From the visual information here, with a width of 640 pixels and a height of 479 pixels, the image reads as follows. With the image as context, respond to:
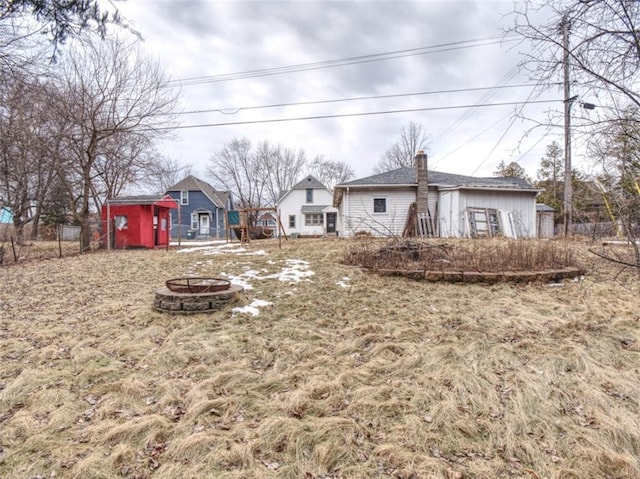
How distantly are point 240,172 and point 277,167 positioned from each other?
157 inches

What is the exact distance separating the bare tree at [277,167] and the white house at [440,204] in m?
22.3

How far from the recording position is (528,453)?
2061 mm

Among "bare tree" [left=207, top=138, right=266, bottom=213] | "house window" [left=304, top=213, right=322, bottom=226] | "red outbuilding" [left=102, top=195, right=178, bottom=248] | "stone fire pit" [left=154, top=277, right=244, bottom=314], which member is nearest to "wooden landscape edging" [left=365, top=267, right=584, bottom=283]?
"stone fire pit" [left=154, top=277, right=244, bottom=314]

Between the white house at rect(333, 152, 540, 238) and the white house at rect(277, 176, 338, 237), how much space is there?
41.0 ft

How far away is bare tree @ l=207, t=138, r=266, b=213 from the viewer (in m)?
35.6

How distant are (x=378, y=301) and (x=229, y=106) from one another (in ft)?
38.5

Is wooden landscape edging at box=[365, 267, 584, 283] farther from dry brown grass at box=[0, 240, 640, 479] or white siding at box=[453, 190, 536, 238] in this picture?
white siding at box=[453, 190, 536, 238]

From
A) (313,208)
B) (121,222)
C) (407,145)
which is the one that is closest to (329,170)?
(407,145)

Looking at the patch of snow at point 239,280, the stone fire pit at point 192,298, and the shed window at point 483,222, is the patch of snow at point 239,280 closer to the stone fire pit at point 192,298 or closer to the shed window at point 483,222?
the stone fire pit at point 192,298

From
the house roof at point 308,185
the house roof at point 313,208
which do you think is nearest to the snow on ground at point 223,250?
the house roof at point 313,208

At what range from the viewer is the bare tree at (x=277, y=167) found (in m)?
36.6

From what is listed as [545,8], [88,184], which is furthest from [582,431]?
[88,184]

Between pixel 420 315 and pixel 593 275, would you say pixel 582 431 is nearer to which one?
pixel 420 315

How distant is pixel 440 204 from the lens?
48.7 feet
